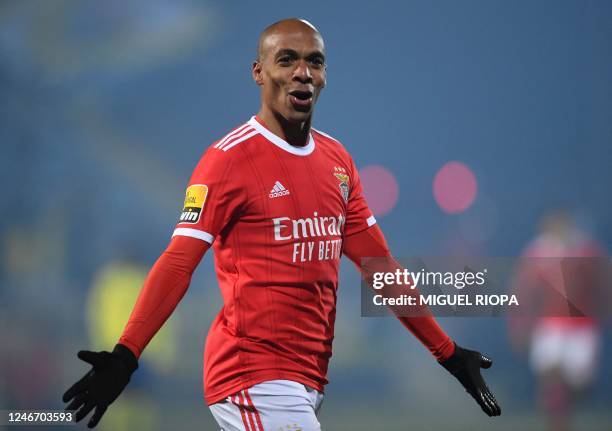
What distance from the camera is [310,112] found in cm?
300

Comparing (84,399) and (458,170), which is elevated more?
(458,170)

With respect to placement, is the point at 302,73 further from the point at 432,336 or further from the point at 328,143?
the point at 432,336

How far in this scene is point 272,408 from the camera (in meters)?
2.75

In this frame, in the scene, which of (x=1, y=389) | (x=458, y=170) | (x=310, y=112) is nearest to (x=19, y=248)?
(x=1, y=389)

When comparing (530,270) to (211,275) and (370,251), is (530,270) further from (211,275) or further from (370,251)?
(370,251)

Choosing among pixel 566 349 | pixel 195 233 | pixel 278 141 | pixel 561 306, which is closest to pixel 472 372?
pixel 278 141

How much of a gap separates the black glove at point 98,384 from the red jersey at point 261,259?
477 mm

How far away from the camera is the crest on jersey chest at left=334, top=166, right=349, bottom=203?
3.10 metres

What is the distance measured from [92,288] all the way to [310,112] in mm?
5156

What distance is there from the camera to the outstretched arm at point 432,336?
128 inches

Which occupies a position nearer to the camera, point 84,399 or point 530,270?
point 84,399

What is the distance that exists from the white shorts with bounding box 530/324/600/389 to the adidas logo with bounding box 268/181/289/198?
510cm

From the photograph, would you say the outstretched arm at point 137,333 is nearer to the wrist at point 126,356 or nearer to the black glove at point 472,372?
the wrist at point 126,356

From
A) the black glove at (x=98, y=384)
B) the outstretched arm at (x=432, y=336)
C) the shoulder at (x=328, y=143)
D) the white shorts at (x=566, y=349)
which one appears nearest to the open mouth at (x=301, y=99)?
the shoulder at (x=328, y=143)
